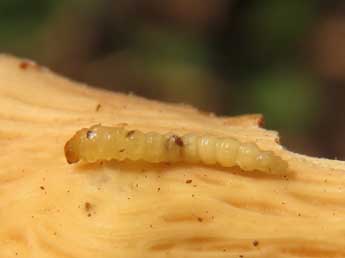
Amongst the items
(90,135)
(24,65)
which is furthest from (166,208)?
(24,65)

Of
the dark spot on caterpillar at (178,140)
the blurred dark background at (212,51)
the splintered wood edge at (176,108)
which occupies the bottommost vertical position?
the dark spot on caterpillar at (178,140)

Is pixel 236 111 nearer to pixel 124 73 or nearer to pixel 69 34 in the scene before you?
pixel 124 73

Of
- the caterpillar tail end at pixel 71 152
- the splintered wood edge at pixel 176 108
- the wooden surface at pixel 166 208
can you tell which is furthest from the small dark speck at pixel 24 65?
the caterpillar tail end at pixel 71 152

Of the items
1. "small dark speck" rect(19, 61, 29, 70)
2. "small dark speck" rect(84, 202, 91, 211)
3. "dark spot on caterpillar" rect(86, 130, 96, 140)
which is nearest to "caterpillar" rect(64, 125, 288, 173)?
"dark spot on caterpillar" rect(86, 130, 96, 140)

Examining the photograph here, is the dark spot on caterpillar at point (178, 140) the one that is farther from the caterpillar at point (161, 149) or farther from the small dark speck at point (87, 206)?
the small dark speck at point (87, 206)

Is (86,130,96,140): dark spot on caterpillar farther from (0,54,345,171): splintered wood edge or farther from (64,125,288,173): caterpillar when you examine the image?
(0,54,345,171): splintered wood edge

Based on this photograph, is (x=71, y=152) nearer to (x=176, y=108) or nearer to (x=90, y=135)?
(x=90, y=135)
